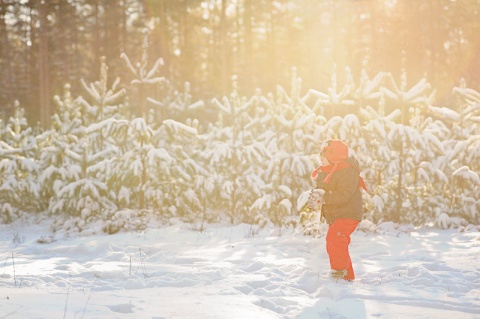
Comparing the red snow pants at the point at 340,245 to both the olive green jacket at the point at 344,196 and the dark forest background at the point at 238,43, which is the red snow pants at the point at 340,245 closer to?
the olive green jacket at the point at 344,196

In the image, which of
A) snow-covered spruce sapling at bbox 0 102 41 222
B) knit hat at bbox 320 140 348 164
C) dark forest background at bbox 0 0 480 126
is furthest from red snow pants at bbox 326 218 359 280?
dark forest background at bbox 0 0 480 126

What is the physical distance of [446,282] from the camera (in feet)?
17.6

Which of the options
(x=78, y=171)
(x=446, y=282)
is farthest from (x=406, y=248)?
(x=78, y=171)

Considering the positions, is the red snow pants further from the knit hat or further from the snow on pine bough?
the snow on pine bough

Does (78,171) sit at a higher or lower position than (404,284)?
higher

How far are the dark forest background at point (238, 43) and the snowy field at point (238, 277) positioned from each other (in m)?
21.3

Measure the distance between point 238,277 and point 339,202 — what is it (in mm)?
1508

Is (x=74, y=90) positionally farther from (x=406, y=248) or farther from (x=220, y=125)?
(x=406, y=248)

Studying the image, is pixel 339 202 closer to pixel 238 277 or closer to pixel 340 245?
pixel 340 245

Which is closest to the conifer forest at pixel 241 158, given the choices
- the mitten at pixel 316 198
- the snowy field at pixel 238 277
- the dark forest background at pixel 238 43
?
the snowy field at pixel 238 277

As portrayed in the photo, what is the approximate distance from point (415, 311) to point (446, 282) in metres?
1.21

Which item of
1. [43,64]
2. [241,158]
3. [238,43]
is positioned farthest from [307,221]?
[238,43]

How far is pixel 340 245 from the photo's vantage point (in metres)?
5.67

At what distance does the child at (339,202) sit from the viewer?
5621mm
